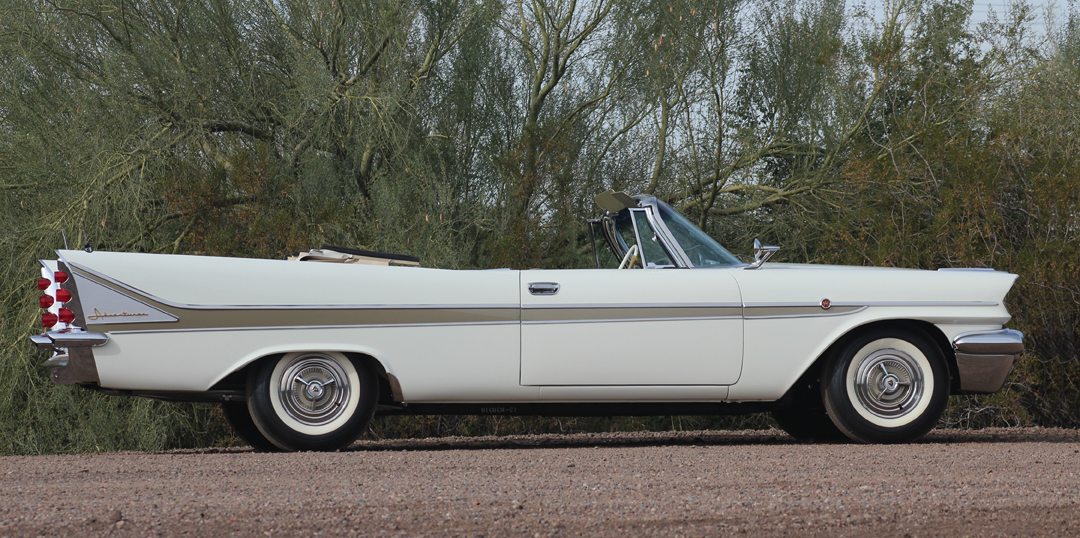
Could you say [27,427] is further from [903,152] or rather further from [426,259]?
[903,152]

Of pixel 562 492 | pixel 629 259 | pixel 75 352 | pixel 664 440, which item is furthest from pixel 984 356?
pixel 75 352

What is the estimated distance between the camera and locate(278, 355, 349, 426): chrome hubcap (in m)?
7.32

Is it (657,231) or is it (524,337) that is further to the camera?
(657,231)

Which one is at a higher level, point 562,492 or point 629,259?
point 629,259

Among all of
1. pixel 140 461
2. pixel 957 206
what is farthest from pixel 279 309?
pixel 957 206

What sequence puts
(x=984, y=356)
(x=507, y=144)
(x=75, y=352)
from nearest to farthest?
(x=75, y=352), (x=984, y=356), (x=507, y=144)

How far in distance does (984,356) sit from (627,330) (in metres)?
2.11

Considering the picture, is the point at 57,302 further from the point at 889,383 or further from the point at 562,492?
the point at 889,383

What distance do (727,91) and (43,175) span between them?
22.8 feet

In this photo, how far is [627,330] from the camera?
750cm

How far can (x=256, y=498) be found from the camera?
5141 mm

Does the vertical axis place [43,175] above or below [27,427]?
above

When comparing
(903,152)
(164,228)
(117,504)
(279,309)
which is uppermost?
(903,152)

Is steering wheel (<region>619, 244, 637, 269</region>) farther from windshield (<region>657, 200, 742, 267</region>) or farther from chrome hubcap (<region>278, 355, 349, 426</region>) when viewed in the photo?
chrome hubcap (<region>278, 355, 349, 426</region>)
